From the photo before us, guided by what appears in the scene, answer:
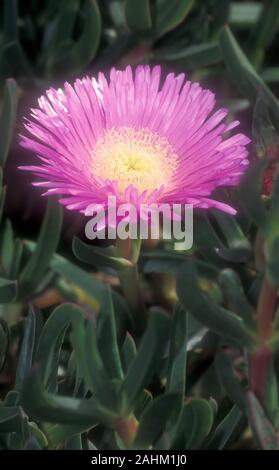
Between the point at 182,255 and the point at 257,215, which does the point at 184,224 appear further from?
the point at 257,215

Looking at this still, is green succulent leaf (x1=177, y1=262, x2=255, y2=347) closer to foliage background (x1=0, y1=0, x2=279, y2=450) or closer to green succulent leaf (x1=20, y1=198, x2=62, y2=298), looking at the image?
foliage background (x1=0, y1=0, x2=279, y2=450)

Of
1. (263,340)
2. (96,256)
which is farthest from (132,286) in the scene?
(263,340)

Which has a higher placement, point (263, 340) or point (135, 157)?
point (135, 157)

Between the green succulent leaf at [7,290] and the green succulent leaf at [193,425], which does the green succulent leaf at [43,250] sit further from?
the green succulent leaf at [193,425]

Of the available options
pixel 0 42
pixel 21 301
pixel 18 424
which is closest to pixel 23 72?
pixel 0 42

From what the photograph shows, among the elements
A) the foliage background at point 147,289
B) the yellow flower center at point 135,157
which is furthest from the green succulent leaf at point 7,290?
the yellow flower center at point 135,157

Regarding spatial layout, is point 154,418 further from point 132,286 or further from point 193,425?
point 132,286

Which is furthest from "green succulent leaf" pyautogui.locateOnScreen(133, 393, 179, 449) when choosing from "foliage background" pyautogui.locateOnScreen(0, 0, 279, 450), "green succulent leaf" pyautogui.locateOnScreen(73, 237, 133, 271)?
"green succulent leaf" pyautogui.locateOnScreen(73, 237, 133, 271)
